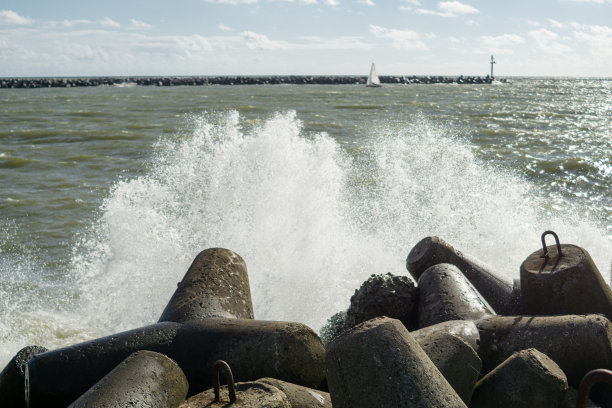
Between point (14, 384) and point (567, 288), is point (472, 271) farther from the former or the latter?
point (14, 384)

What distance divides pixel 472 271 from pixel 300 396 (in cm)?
235

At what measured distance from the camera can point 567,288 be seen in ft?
12.3

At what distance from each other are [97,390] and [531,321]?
228cm

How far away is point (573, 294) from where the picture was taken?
12.4 feet

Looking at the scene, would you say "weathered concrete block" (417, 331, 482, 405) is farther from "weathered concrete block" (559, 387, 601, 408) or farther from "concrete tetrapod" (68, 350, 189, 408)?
"concrete tetrapod" (68, 350, 189, 408)

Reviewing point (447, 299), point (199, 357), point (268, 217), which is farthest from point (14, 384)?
point (268, 217)

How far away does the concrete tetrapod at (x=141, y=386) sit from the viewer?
256cm

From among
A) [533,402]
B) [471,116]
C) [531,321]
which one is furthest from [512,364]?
[471,116]

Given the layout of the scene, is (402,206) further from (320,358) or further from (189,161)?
(320,358)

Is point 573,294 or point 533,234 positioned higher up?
point 573,294

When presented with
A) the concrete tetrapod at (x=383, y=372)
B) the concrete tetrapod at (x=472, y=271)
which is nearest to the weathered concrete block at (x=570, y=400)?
the concrete tetrapod at (x=383, y=372)

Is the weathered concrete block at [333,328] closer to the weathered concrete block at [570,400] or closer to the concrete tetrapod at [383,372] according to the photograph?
the weathered concrete block at [570,400]

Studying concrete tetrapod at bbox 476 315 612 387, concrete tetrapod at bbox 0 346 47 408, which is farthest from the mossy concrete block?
concrete tetrapod at bbox 0 346 47 408

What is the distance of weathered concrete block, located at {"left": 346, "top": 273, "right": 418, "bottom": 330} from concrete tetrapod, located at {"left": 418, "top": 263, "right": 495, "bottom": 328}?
0.09 meters
